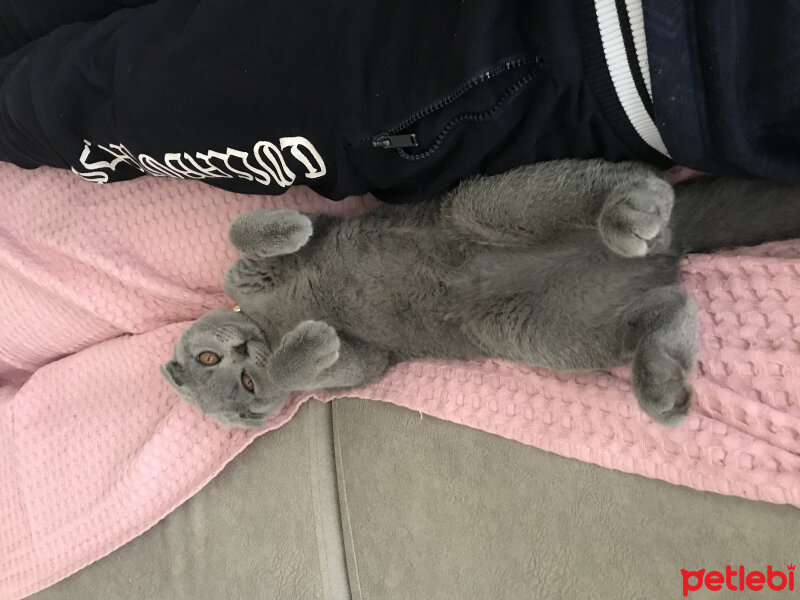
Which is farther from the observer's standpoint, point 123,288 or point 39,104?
point 123,288

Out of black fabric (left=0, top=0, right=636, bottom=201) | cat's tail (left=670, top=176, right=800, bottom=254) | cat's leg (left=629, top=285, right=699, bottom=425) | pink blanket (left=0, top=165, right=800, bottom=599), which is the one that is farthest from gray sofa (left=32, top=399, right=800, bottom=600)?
black fabric (left=0, top=0, right=636, bottom=201)

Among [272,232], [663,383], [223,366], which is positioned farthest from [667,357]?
[223,366]

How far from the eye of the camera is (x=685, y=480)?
2.48 feet

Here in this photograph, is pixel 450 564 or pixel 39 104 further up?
pixel 39 104

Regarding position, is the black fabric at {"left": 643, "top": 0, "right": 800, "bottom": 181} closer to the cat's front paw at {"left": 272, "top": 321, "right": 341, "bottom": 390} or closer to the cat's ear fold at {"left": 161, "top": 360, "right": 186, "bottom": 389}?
the cat's front paw at {"left": 272, "top": 321, "right": 341, "bottom": 390}

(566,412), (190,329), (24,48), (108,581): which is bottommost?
(108,581)

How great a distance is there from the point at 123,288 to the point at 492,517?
33.0 inches

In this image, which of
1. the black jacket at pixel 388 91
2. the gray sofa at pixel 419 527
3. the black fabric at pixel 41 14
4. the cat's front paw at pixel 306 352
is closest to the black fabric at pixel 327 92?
the black jacket at pixel 388 91

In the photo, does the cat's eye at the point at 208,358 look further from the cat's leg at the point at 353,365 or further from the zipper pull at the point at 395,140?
the zipper pull at the point at 395,140

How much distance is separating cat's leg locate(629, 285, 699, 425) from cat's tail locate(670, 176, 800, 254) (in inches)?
3.7

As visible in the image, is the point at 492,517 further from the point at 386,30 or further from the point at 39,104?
the point at 39,104

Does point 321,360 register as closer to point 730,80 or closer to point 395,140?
point 395,140

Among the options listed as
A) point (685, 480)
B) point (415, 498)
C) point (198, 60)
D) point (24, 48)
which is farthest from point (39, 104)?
point (685, 480)

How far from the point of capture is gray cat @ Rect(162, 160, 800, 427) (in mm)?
708
